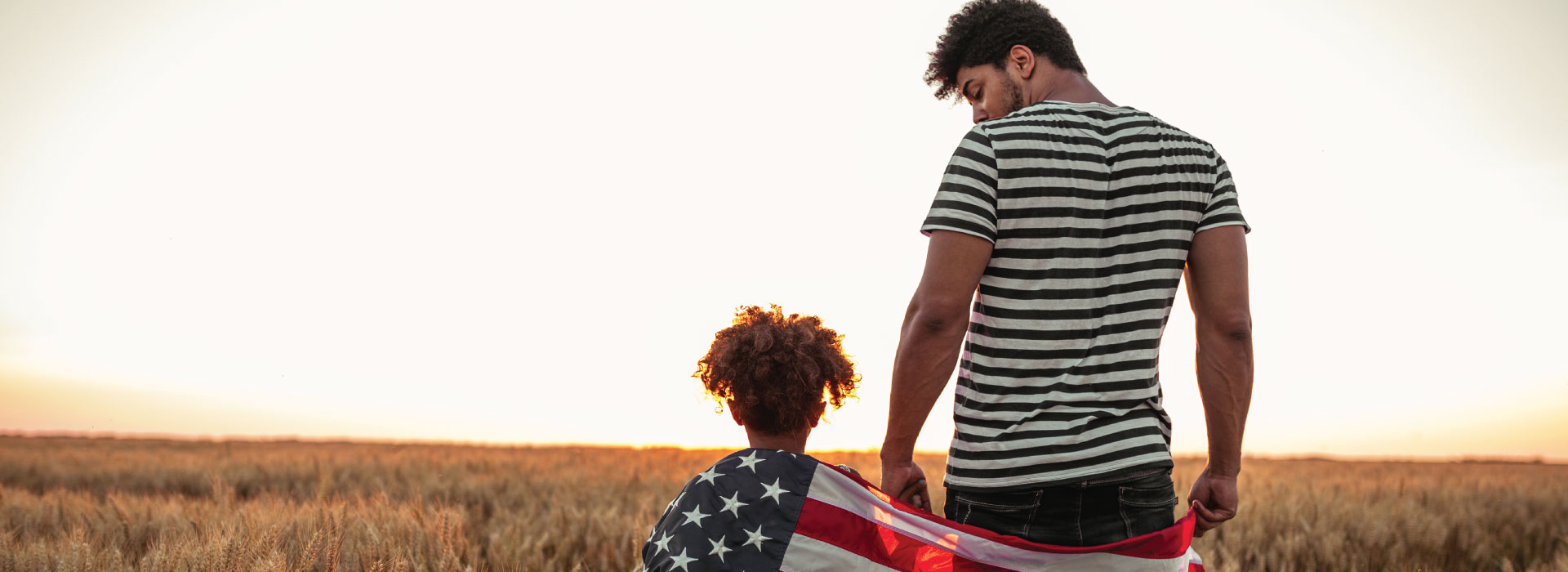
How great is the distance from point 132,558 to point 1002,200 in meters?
4.11

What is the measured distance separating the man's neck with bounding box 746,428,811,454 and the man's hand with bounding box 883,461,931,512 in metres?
0.45

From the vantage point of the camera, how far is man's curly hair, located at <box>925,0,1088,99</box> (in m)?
2.21

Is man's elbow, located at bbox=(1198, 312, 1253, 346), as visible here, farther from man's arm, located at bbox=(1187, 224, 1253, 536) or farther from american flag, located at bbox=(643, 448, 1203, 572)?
american flag, located at bbox=(643, 448, 1203, 572)

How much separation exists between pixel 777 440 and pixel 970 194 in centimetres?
97

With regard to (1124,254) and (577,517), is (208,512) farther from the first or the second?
(1124,254)

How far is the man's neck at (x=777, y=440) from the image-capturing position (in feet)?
8.21

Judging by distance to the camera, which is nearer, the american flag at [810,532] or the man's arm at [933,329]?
the man's arm at [933,329]

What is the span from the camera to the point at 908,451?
6.62 feet

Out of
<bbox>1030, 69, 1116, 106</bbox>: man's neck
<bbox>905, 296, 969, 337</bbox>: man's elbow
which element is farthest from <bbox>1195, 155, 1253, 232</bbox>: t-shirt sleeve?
<bbox>905, 296, 969, 337</bbox>: man's elbow

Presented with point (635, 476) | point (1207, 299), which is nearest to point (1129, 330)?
point (1207, 299)

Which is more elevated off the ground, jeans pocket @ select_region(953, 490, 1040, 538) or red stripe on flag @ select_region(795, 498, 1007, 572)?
jeans pocket @ select_region(953, 490, 1040, 538)

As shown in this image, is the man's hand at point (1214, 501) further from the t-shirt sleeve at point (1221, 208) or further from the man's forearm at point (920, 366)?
the man's forearm at point (920, 366)

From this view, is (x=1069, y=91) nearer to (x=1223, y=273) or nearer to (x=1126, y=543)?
(x=1223, y=273)

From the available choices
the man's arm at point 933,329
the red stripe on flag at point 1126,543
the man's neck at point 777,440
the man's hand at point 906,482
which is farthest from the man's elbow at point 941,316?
→ the man's neck at point 777,440
